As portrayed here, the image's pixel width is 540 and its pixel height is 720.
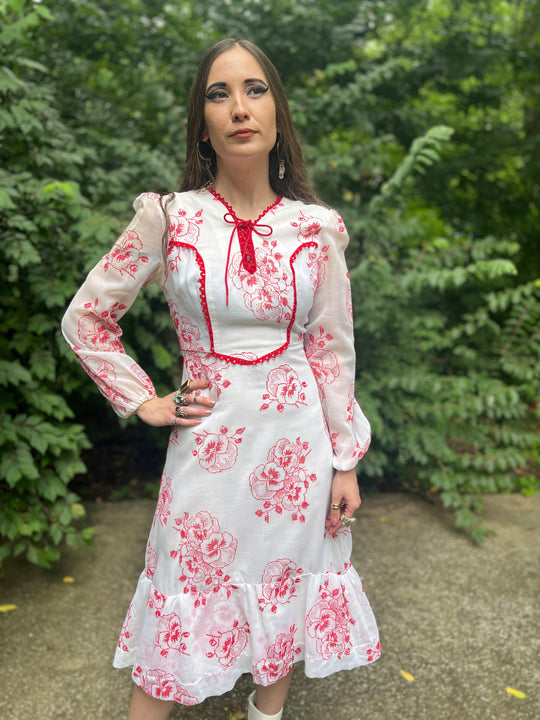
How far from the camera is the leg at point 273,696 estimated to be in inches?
71.9

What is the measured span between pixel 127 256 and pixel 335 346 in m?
0.59

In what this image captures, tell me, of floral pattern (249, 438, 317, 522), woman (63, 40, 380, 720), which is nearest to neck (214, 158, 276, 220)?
woman (63, 40, 380, 720)

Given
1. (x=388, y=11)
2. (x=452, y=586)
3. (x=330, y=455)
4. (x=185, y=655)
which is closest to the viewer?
(x=185, y=655)

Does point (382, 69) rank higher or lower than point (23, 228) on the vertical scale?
higher

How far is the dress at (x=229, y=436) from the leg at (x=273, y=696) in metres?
0.15

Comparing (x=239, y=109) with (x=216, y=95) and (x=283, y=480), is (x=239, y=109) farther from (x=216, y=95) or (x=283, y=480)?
(x=283, y=480)

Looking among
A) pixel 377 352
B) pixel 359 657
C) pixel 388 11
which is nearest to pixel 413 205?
pixel 388 11

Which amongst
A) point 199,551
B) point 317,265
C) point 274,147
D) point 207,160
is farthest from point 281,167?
point 199,551

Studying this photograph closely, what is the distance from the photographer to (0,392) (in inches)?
106

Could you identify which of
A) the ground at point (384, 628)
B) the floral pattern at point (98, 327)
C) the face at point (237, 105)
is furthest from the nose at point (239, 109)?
the ground at point (384, 628)

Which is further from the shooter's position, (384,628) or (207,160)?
(384,628)

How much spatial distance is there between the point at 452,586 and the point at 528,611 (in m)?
0.34

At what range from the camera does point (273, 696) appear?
1835mm

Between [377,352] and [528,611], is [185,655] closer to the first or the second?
[528,611]
